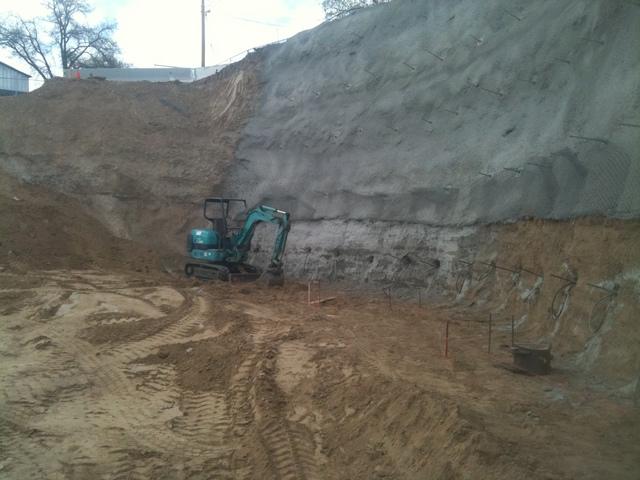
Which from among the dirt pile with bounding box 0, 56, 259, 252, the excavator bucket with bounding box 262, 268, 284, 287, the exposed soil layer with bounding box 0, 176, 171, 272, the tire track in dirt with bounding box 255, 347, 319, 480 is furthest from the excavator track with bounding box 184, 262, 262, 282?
the tire track in dirt with bounding box 255, 347, 319, 480

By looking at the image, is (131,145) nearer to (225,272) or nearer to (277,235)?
(225,272)

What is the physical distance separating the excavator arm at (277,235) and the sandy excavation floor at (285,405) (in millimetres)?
4869

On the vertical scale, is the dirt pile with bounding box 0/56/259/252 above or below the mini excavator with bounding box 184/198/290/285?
above

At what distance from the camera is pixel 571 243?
32.2 ft

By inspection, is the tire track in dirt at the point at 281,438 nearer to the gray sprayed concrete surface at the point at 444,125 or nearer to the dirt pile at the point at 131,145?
the gray sprayed concrete surface at the point at 444,125

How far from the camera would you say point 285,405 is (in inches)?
265

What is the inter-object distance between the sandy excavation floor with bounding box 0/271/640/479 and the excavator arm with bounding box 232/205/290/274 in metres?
4.87

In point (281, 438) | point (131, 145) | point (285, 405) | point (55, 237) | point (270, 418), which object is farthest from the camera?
point (131, 145)

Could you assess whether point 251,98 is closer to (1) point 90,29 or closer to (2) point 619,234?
(2) point 619,234

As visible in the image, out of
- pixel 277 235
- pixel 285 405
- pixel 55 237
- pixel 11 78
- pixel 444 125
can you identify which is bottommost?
pixel 285 405

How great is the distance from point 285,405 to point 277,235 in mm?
9591

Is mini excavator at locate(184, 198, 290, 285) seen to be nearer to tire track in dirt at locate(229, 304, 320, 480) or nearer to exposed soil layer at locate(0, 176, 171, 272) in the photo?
exposed soil layer at locate(0, 176, 171, 272)

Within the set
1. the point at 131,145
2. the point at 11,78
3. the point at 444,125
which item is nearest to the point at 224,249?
the point at 444,125

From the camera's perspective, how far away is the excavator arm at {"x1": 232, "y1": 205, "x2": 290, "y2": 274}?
15.7 m
